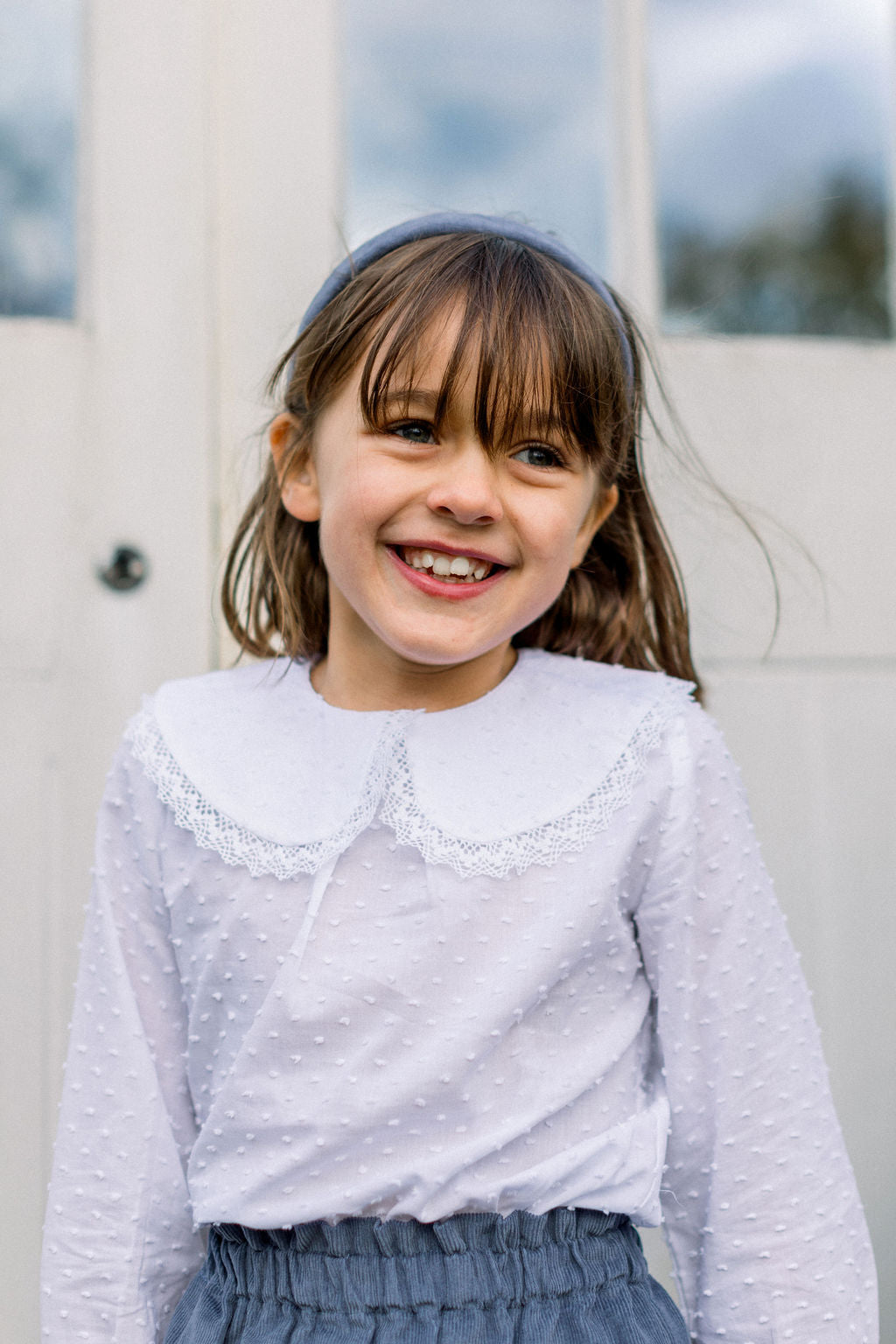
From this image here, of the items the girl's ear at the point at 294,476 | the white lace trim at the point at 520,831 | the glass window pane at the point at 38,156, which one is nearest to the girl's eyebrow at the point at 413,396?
the girl's ear at the point at 294,476

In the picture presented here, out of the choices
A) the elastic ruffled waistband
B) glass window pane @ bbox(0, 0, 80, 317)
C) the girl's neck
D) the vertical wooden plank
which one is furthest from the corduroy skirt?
glass window pane @ bbox(0, 0, 80, 317)

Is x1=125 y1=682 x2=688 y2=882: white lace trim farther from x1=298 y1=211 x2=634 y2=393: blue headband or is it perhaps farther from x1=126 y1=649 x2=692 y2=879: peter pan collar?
x1=298 y1=211 x2=634 y2=393: blue headband

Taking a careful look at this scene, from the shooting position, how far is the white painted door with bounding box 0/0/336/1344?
3.68 ft

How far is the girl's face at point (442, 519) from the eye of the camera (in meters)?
0.79

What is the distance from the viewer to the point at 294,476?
917 millimetres

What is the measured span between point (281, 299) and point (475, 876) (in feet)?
2.08

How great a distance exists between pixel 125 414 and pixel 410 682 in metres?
0.45

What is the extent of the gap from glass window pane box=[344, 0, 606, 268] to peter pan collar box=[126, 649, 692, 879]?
551 millimetres

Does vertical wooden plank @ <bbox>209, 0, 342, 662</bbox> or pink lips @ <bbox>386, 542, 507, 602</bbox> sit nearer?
pink lips @ <bbox>386, 542, 507, 602</bbox>

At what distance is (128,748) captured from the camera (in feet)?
2.96

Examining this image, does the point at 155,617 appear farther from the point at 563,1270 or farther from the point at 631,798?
the point at 563,1270

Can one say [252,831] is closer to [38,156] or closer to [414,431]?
[414,431]

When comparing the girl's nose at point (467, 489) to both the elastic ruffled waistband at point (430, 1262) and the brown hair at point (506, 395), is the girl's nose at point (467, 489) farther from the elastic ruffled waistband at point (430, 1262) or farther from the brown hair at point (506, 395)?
the elastic ruffled waistband at point (430, 1262)

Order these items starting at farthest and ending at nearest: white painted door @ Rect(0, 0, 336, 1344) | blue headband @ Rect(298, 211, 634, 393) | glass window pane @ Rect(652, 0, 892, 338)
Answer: glass window pane @ Rect(652, 0, 892, 338) < white painted door @ Rect(0, 0, 336, 1344) < blue headband @ Rect(298, 211, 634, 393)
